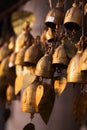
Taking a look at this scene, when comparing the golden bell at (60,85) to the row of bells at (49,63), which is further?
the golden bell at (60,85)

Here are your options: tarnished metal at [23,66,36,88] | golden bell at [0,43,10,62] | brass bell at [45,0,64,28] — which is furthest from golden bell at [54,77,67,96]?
golden bell at [0,43,10,62]

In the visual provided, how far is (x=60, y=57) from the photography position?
4.73 feet

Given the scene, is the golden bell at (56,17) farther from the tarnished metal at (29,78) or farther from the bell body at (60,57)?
the tarnished metal at (29,78)

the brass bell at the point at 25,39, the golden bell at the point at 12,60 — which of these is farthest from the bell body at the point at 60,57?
the golden bell at the point at 12,60

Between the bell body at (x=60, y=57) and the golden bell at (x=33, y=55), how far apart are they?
0.20 m

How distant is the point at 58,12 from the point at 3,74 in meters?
0.67

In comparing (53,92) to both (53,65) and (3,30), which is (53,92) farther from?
(3,30)

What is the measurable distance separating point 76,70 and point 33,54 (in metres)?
0.36

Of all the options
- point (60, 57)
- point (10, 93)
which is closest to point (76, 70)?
point (60, 57)

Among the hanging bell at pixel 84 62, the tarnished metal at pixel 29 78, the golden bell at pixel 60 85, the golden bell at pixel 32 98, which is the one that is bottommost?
the golden bell at pixel 32 98

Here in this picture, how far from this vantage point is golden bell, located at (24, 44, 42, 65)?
1.65 meters

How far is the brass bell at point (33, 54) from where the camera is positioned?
165 cm

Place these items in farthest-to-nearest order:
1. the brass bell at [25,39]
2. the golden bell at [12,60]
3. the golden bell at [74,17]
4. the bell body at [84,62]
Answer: the golden bell at [12,60]
the brass bell at [25,39]
the golden bell at [74,17]
the bell body at [84,62]

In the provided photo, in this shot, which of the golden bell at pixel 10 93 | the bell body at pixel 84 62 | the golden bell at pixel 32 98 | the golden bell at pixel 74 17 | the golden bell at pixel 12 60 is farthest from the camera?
the golden bell at pixel 10 93
